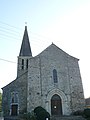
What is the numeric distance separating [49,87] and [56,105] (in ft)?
10.1

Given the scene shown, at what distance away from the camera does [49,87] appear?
991 inches

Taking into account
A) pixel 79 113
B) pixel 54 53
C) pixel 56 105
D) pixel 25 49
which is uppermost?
pixel 25 49

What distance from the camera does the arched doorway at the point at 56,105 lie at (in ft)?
80.5

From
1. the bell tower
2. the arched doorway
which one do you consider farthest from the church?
the bell tower

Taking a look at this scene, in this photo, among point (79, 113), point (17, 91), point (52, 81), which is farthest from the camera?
point (17, 91)

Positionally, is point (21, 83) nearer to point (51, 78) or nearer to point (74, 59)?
point (51, 78)

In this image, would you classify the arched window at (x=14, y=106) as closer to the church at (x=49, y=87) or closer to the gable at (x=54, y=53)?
the church at (x=49, y=87)

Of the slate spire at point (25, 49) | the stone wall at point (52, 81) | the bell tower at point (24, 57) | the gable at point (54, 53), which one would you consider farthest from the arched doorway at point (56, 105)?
the slate spire at point (25, 49)

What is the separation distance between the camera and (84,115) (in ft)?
72.4

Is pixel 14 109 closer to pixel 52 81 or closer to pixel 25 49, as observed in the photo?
pixel 52 81

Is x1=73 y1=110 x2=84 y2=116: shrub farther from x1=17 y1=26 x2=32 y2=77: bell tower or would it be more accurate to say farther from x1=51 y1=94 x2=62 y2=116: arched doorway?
x1=17 y1=26 x2=32 y2=77: bell tower

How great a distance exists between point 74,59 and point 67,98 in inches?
290

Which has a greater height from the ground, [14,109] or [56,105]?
[56,105]

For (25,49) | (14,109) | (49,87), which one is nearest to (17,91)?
(14,109)
